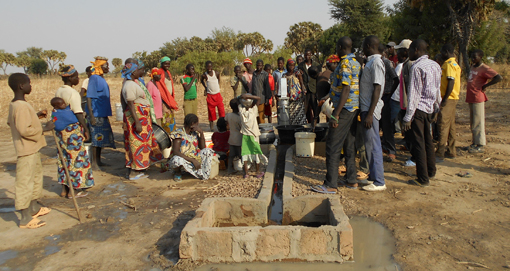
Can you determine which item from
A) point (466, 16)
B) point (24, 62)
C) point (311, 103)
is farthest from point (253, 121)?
point (24, 62)

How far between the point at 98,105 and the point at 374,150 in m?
4.76

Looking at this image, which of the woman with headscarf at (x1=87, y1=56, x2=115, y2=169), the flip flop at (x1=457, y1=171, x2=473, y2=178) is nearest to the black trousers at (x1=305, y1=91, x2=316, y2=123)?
the flip flop at (x1=457, y1=171, x2=473, y2=178)

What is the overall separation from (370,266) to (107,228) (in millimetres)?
2870

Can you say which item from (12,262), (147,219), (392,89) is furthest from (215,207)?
(392,89)

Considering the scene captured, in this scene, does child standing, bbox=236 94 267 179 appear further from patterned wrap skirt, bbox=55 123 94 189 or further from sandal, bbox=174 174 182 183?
patterned wrap skirt, bbox=55 123 94 189

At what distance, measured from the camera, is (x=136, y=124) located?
18.1ft

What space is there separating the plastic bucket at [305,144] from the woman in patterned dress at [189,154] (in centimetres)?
156

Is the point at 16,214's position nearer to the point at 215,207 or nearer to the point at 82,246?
the point at 82,246

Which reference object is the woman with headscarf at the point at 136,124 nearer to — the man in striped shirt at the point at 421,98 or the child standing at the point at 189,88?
the child standing at the point at 189,88

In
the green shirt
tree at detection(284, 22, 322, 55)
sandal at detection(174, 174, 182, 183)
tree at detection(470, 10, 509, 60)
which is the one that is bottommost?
sandal at detection(174, 174, 182, 183)

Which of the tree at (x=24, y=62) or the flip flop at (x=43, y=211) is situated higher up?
the tree at (x=24, y=62)

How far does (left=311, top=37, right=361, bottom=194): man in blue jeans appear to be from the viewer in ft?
14.4

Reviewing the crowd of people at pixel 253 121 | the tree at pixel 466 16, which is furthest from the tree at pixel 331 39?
the crowd of people at pixel 253 121

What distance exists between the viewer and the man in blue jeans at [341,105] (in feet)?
14.4
